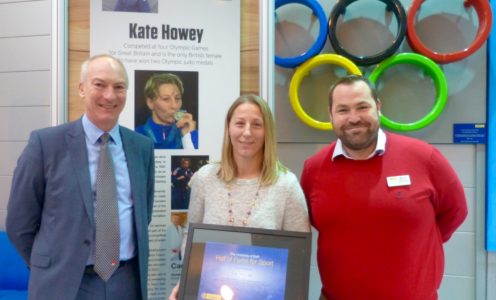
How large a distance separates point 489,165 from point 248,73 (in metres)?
1.88

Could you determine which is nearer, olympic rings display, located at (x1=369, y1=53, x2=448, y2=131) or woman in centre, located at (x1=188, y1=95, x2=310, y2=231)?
woman in centre, located at (x1=188, y1=95, x2=310, y2=231)

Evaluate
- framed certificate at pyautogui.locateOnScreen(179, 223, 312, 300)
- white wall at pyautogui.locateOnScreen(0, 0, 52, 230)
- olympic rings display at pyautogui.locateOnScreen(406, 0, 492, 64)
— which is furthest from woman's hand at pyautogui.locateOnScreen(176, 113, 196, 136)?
olympic rings display at pyautogui.locateOnScreen(406, 0, 492, 64)

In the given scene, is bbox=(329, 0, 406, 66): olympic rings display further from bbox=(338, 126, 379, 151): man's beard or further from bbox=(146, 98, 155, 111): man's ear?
bbox=(146, 98, 155, 111): man's ear

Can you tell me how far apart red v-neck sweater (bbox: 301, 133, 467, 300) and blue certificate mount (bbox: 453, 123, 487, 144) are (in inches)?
43.9

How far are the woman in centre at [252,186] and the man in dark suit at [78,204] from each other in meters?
0.27

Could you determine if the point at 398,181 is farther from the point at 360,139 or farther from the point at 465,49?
the point at 465,49

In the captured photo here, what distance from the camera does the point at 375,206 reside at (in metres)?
1.76

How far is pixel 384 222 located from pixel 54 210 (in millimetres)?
1443

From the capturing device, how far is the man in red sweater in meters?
1.76

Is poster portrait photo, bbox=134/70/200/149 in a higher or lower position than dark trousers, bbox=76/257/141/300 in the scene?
higher

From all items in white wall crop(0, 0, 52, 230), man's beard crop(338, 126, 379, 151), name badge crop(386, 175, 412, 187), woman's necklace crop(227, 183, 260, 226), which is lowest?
woman's necklace crop(227, 183, 260, 226)

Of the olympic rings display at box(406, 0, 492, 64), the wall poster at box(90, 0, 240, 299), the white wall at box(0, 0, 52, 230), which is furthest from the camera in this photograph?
the white wall at box(0, 0, 52, 230)

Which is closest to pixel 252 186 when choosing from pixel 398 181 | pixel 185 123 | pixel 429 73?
pixel 398 181

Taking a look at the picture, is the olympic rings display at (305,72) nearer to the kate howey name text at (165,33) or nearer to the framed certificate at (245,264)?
the kate howey name text at (165,33)
